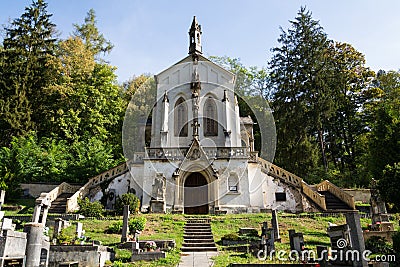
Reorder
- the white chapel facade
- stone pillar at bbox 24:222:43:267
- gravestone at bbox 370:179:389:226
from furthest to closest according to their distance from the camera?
1. the white chapel facade
2. gravestone at bbox 370:179:389:226
3. stone pillar at bbox 24:222:43:267

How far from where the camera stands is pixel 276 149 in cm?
3575

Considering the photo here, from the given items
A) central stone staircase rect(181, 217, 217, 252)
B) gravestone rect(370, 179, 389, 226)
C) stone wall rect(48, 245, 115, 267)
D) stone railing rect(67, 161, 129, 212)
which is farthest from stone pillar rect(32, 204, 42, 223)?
stone railing rect(67, 161, 129, 212)

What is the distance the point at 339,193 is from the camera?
24406 mm

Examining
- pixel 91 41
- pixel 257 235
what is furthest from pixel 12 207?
pixel 91 41

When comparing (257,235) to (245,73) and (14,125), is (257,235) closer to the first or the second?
(14,125)

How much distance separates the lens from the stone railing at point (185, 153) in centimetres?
2466

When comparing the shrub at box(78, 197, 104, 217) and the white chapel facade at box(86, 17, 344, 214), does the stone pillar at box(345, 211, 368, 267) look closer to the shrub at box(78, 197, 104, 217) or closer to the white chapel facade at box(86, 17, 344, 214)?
the white chapel facade at box(86, 17, 344, 214)

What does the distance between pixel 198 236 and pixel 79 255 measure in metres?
6.44

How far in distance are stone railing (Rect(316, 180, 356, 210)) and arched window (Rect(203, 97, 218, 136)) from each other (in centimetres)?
998

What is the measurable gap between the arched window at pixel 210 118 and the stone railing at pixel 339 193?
998 cm

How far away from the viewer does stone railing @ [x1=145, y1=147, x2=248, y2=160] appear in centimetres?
2466

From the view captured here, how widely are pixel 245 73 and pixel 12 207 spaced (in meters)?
35.9

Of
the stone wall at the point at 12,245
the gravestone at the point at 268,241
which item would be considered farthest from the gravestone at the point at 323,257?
the stone wall at the point at 12,245

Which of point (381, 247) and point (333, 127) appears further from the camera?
point (333, 127)
